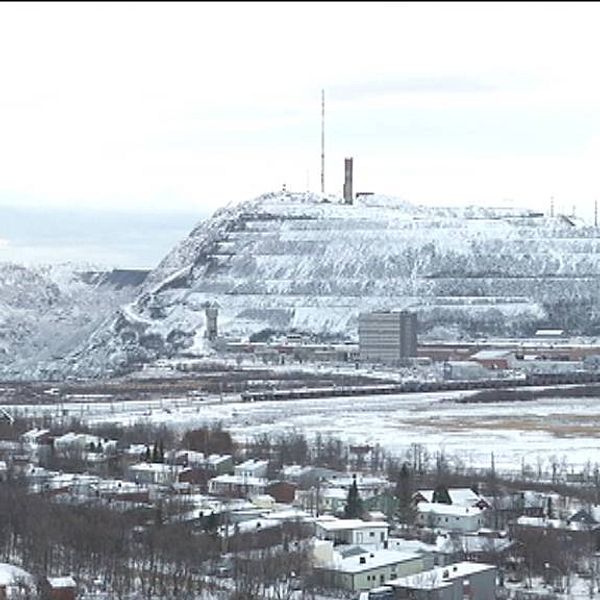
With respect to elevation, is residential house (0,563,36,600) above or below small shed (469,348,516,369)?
below

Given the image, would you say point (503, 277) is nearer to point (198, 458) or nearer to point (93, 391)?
point (93, 391)

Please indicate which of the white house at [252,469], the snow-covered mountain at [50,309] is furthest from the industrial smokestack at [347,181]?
the white house at [252,469]

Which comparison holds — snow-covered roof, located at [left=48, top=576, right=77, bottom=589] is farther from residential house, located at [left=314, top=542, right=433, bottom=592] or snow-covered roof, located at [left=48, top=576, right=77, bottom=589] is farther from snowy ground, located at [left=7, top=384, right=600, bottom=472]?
snowy ground, located at [left=7, top=384, right=600, bottom=472]

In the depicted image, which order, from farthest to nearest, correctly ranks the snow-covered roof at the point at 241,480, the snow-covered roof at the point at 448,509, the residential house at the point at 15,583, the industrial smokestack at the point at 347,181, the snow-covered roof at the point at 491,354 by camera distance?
the industrial smokestack at the point at 347,181
the snow-covered roof at the point at 491,354
the snow-covered roof at the point at 241,480
the snow-covered roof at the point at 448,509
the residential house at the point at 15,583

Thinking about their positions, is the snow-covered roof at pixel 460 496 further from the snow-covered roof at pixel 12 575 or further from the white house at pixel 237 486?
the snow-covered roof at pixel 12 575

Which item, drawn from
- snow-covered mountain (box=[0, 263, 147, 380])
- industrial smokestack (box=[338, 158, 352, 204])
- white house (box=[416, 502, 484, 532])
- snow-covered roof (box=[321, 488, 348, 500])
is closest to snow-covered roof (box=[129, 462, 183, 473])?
snow-covered roof (box=[321, 488, 348, 500])

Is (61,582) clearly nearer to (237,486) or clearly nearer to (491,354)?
(237,486)
